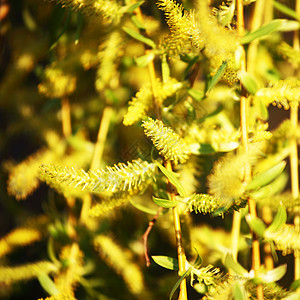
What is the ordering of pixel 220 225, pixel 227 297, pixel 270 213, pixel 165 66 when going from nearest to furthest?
pixel 227 297, pixel 165 66, pixel 270 213, pixel 220 225

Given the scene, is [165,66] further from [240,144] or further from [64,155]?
[64,155]

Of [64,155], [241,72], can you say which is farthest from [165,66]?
[64,155]

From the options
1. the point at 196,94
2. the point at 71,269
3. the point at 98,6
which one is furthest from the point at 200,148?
the point at 71,269

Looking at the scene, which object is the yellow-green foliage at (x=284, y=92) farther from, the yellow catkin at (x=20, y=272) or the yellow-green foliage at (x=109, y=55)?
the yellow catkin at (x=20, y=272)

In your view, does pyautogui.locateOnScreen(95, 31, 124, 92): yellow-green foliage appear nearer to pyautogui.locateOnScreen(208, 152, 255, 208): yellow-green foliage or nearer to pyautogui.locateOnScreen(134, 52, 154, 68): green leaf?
pyautogui.locateOnScreen(134, 52, 154, 68): green leaf

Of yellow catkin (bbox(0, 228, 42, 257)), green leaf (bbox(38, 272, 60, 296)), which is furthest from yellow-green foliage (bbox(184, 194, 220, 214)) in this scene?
yellow catkin (bbox(0, 228, 42, 257))

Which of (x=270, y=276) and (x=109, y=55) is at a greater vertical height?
(x=109, y=55)

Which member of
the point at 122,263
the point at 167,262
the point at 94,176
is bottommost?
the point at 122,263

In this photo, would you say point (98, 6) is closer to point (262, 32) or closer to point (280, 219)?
point (262, 32)

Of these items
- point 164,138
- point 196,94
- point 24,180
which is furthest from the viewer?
point 24,180
